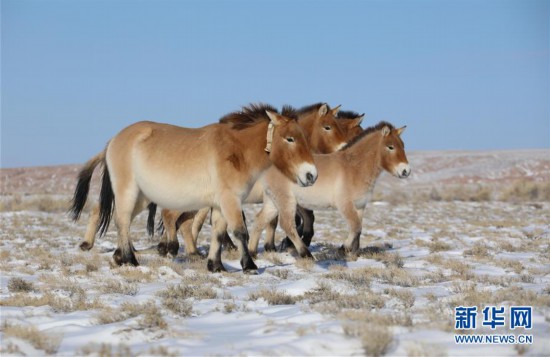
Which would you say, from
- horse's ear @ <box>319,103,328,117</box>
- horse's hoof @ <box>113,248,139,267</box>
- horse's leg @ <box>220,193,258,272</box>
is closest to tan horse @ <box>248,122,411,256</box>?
horse's ear @ <box>319,103,328,117</box>

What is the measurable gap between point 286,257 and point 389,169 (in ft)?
7.76

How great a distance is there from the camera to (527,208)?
22344mm

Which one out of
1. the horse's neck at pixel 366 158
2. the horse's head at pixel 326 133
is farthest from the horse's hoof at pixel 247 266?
the horse's head at pixel 326 133

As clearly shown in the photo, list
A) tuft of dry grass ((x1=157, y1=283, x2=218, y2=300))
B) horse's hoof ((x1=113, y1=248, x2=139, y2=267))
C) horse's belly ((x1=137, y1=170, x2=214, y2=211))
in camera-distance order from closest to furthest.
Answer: tuft of dry grass ((x1=157, y1=283, x2=218, y2=300)), horse's belly ((x1=137, y1=170, x2=214, y2=211)), horse's hoof ((x1=113, y1=248, x2=139, y2=267))

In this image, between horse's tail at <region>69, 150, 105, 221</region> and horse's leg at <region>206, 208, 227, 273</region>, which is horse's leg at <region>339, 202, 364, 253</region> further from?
horse's tail at <region>69, 150, 105, 221</region>

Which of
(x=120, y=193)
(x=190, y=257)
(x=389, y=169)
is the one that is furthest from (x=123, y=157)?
(x=389, y=169)

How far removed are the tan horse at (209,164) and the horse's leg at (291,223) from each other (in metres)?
1.42

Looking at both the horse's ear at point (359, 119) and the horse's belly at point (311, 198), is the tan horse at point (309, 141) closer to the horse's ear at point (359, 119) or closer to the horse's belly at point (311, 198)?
the horse's ear at point (359, 119)

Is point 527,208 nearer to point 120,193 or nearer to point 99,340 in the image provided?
point 120,193

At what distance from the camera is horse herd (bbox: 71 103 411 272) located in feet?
25.9

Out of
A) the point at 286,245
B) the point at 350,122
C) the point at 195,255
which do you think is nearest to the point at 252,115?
the point at 195,255

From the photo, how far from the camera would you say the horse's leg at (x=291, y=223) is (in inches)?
372

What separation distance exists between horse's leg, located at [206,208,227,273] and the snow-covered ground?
0.21 metres

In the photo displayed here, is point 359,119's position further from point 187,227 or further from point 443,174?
point 443,174
